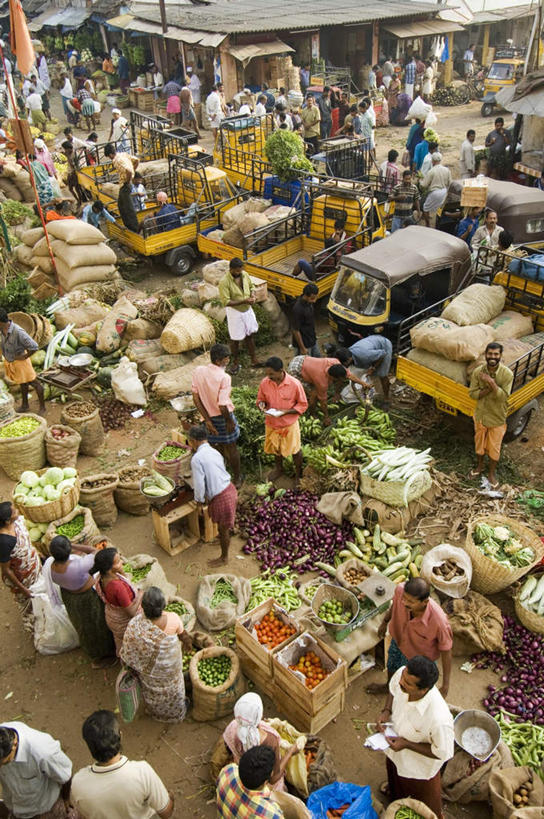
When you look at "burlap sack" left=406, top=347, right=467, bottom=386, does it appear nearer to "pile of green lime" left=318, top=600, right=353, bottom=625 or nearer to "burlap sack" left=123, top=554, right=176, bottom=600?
"pile of green lime" left=318, top=600, right=353, bottom=625

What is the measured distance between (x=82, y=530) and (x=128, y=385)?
314 centimetres

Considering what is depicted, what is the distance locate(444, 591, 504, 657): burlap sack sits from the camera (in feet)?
18.4

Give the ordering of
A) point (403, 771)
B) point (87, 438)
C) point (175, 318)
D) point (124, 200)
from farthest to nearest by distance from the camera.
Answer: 1. point (124, 200)
2. point (175, 318)
3. point (87, 438)
4. point (403, 771)

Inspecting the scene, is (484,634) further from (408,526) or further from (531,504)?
(531,504)

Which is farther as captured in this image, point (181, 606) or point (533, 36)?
point (533, 36)

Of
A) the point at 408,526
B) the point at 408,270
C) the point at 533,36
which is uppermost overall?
the point at 533,36

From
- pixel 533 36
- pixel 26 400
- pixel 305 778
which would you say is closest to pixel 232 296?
pixel 26 400

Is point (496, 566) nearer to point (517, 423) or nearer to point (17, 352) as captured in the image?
point (517, 423)

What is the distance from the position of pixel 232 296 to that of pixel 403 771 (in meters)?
6.90

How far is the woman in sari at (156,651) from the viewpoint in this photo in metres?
4.60

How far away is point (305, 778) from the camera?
4.56m

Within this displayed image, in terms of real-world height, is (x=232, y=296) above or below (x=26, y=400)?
above

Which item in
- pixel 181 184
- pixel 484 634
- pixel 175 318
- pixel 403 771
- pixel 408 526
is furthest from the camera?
pixel 181 184

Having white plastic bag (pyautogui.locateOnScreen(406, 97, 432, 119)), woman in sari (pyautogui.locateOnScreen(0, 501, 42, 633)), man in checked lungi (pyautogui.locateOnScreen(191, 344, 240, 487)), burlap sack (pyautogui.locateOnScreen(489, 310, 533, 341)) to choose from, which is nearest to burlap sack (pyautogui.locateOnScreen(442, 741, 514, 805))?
woman in sari (pyautogui.locateOnScreen(0, 501, 42, 633))
